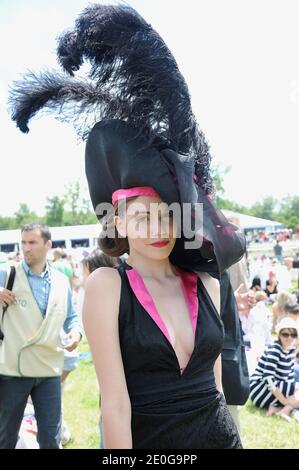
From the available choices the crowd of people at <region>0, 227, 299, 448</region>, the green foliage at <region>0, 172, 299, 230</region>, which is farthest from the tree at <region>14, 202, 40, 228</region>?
the crowd of people at <region>0, 227, 299, 448</region>

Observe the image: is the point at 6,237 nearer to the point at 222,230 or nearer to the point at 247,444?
the point at 247,444

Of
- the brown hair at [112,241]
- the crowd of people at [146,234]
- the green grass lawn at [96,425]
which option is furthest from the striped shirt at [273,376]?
the brown hair at [112,241]

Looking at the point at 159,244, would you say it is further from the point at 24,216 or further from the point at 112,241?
the point at 24,216

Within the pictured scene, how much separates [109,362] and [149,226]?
1.53 feet

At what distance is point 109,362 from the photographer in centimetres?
145

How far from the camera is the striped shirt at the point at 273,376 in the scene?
4.61 m

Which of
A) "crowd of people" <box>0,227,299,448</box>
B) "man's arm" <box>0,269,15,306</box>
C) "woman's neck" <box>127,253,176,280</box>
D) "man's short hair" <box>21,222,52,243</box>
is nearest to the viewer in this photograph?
"woman's neck" <box>127,253,176,280</box>

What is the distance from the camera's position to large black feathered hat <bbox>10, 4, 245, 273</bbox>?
1549 millimetres

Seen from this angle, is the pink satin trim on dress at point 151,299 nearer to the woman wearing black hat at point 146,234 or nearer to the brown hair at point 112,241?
the woman wearing black hat at point 146,234

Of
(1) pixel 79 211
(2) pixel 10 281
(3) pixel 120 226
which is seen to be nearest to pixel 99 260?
(2) pixel 10 281

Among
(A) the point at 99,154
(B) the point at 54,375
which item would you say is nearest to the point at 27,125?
(A) the point at 99,154

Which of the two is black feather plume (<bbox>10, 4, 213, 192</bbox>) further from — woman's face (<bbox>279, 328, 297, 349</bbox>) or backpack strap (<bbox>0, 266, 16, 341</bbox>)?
woman's face (<bbox>279, 328, 297, 349</bbox>)

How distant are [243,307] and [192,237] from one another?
393 centimetres

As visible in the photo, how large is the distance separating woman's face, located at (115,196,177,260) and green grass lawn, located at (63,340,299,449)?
8.74ft
